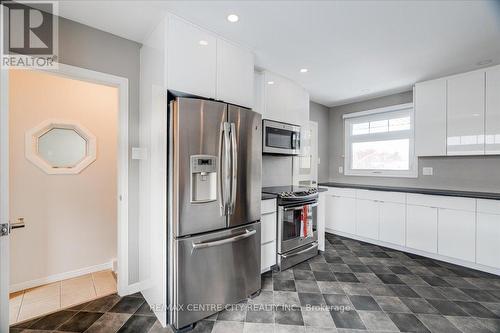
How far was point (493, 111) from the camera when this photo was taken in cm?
279

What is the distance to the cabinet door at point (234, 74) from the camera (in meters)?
2.15

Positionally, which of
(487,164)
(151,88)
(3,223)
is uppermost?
(151,88)

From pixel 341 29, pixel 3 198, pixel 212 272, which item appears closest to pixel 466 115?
pixel 341 29

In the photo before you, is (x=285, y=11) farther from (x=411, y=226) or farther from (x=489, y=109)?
(x=411, y=226)

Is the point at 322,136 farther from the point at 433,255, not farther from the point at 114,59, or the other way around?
the point at 114,59

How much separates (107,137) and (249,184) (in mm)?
2055

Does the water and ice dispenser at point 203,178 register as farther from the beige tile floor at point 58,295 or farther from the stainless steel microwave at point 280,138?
the beige tile floor at point 58,295

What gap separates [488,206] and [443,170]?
839 mm

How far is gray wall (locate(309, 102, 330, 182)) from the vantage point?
15.1ft

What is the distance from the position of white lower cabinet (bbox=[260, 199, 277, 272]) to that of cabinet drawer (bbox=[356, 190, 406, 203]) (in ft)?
6.46

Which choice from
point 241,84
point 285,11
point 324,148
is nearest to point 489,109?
point 324,148

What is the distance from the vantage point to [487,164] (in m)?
3.07

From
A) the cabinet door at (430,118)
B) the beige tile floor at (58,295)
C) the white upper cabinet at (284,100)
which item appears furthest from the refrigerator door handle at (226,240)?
the cabinet door at (430,118)

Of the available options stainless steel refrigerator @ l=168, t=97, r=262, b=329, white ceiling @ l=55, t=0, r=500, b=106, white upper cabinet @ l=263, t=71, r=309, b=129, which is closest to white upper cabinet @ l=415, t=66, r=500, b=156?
white ceiling @ l=55, t=0, r=500, b=106
